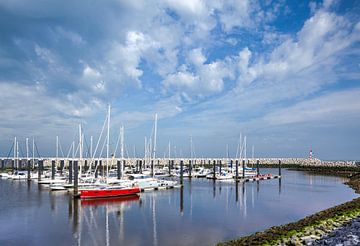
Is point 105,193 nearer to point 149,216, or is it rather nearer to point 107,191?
point 107,191

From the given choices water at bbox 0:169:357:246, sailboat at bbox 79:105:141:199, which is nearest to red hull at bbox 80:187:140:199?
sailboat at bbox 79:105:141:199

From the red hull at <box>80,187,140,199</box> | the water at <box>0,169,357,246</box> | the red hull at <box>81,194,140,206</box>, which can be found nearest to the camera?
the water at <box>0,169,357,246</box>

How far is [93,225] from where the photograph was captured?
84.7 ft

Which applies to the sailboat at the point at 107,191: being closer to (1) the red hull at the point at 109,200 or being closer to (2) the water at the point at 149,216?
(1) the red hull at the point at 109,200

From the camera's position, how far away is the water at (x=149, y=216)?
72.6 ft

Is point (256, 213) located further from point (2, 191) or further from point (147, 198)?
point (2, 191)

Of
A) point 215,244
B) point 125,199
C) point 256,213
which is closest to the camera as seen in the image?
point 215,244

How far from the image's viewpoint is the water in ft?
72.6

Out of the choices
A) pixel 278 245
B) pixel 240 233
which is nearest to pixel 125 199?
pixel 240 233

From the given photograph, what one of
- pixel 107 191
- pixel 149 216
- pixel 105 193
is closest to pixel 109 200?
pixel 105 193

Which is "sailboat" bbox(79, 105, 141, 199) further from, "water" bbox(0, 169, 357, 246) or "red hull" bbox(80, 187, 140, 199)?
"water" bbox(0, 169, 357, 246)

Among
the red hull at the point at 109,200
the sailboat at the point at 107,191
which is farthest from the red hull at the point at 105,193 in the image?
the red hull at the point at 109,200

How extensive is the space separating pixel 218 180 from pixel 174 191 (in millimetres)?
20020

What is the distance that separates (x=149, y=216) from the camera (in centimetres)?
2967
